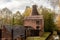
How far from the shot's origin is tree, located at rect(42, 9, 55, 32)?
2.09 metres

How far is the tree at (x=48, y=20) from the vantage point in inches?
82.1

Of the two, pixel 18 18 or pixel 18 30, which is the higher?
pixel 18 18

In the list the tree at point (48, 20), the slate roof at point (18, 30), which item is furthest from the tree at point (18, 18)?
the tree at point (48, 20)

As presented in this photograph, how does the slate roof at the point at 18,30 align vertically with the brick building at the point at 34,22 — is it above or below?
below

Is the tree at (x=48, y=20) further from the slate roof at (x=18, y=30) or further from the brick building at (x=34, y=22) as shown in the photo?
the slate roof at (x=18, y=30)

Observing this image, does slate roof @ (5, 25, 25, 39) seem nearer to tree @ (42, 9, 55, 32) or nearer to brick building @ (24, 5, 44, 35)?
brick building @ (24, 5, 44, 35)

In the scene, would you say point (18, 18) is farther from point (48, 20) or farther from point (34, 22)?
point (48, 20)

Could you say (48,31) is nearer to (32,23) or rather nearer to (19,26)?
(32,23)

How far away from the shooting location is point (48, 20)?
211 centimetres

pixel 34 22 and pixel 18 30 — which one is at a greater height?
pixel 34 22

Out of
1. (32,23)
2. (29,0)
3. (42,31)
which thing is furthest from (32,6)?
(42,31)

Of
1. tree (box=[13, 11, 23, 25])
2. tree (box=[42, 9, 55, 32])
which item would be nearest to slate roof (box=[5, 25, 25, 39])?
tree (box=[13, 11, 23, 25])

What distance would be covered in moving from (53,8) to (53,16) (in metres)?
0.13

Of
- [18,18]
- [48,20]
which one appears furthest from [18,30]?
[48,20]
